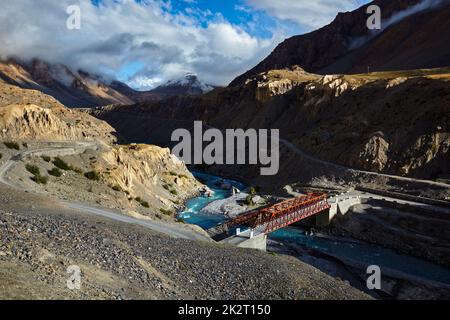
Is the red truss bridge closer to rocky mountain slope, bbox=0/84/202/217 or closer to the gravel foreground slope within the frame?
rocky mountain slope, bbox=0/84/202/217

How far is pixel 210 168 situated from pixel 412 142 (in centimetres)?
4859

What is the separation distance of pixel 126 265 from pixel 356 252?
3280 cm

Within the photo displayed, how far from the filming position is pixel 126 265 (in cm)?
1883

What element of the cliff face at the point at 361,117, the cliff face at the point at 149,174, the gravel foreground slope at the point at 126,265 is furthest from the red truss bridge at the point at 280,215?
the cliff face at the point at 361,117

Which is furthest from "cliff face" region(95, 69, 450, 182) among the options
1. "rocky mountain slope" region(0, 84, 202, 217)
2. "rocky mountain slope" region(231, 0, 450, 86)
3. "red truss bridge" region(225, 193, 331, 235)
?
"rocky mountain slope" region(231, 0, 450, 86)

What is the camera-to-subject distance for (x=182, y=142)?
132375 mm

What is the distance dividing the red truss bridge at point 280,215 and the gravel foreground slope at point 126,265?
49.6 feet

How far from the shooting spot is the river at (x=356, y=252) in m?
39.9

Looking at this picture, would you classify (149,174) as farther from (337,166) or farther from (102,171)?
(337,166)

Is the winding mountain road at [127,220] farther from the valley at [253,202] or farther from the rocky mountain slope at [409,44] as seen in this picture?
the rocky mountain slope at [409,44]

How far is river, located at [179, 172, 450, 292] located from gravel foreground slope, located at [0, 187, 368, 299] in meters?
17.7

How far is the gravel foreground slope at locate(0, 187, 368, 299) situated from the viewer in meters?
15.1

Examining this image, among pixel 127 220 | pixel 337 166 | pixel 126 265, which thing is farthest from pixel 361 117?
pixel 126 265
